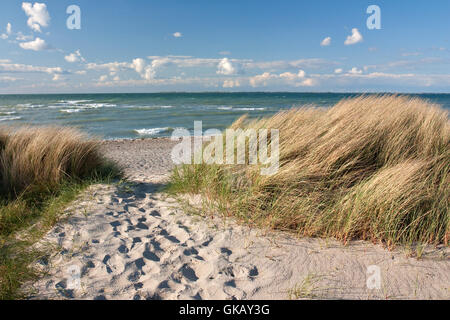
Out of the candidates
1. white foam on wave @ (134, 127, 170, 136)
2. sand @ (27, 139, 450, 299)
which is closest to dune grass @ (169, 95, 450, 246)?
sand @ (27, 139, 450, 299)

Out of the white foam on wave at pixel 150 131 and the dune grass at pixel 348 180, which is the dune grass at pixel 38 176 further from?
the white foam on wave at pixel 150 131

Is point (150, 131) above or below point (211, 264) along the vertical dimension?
above

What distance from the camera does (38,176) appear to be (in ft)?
14.7

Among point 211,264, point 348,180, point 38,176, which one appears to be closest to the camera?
point 211,264

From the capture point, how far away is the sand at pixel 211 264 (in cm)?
244

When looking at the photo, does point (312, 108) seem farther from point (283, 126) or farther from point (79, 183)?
point (79, 183)

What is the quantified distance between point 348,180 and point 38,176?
14.2 feet

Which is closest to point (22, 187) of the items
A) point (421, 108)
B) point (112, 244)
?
point (112, 244)

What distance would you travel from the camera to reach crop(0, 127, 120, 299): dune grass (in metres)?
3.45

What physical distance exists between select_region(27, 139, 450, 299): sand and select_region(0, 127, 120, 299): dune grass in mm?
315

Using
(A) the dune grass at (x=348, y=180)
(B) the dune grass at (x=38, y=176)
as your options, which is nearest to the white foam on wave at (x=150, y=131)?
(B) the dune grass at (x=38, y=176)

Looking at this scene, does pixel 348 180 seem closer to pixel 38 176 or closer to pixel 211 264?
pixel 211 264

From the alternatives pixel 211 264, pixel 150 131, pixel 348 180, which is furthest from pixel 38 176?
pixel 150 131
